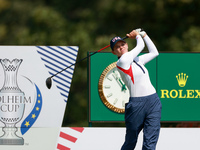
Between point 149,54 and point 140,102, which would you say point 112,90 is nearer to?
point 149,54

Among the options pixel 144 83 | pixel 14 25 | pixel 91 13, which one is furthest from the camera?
pixel 14 25

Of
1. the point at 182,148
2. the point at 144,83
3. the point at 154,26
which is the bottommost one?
the point at 182,148

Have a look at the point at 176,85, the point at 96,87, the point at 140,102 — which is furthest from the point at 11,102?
the point at 140,102

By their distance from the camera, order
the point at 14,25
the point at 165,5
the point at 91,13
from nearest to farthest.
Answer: the point at 165,5
the point at 91,13
the point at 14,25

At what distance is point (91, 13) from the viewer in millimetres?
17062

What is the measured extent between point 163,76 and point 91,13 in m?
9.01

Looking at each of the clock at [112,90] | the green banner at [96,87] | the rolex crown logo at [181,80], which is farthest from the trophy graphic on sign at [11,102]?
the rolex crown logo at [181,80]

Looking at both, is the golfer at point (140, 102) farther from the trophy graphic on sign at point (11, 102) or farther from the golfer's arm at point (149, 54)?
the trophy graphic on sign at point (11, 102)

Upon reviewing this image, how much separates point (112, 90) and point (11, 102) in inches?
56.2

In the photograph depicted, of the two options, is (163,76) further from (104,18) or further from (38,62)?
(104,18)

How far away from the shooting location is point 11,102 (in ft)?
26.5

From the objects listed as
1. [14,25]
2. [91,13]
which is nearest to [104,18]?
[91,13]

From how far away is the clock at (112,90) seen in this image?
823 centimetres

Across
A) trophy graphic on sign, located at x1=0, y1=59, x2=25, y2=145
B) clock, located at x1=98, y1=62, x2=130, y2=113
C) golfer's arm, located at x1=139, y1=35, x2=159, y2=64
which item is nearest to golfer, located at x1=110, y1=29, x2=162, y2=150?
golfer's arm, located at x1=139, y1=35, x2=159, y2=64
